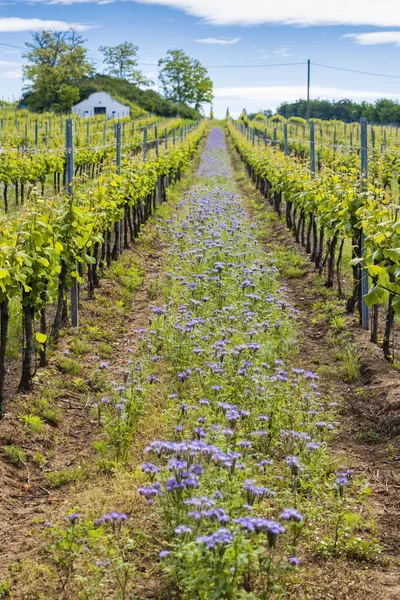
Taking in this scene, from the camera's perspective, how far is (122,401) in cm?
598

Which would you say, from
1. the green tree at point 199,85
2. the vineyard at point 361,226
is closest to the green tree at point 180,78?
the green tree at point 199,85

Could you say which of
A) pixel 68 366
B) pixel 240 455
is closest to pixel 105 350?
pixel 68 366

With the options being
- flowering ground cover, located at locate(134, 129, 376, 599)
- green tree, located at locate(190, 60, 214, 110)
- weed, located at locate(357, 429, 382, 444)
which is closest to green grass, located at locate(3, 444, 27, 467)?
flowering ground cover, located at locate(134, 129, 376, 599)

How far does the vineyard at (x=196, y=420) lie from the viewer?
4.08 meters

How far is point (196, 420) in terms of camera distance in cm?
589

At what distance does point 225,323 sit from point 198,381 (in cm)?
175

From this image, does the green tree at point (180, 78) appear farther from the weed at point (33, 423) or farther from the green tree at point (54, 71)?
the weed at point (33, 423)

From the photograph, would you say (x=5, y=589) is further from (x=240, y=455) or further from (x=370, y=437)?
(x=370, y=437)

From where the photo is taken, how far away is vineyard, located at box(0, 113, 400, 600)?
408 cm

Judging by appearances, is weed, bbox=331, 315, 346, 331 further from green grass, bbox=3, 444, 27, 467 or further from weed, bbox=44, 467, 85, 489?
green grass, bbox=3, 444, 27, 467

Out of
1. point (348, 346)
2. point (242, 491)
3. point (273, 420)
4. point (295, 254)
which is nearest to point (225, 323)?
point (348, 346)

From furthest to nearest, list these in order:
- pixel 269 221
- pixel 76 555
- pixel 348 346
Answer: pixel 269 221
pixel 348 346
pixel 76 555

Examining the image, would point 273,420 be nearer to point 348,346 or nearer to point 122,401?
point 122,401

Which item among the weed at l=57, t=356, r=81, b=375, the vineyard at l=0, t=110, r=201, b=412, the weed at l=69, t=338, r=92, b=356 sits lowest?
the weed at l=57, t=356, r=81, b=375
